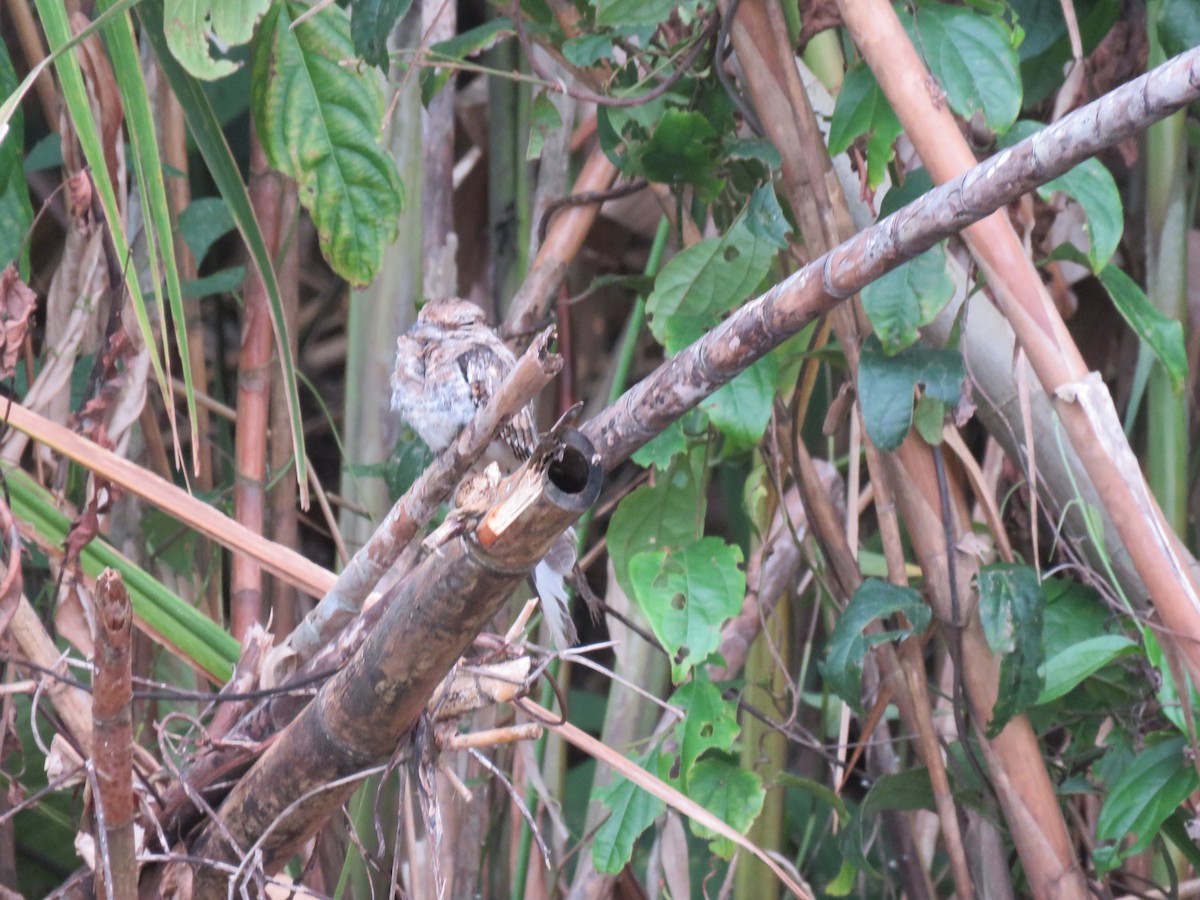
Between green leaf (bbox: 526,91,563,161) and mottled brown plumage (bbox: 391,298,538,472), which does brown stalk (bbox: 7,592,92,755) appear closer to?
mottled brown plumage (bbox: 391,298,538,472)

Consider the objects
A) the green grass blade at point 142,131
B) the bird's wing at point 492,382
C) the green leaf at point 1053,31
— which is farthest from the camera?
the bird's wing at point 492,382

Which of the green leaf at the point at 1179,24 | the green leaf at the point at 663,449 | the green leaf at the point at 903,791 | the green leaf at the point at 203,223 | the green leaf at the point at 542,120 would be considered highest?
the green leaf at the point at 203,223

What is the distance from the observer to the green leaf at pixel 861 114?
4.53ft

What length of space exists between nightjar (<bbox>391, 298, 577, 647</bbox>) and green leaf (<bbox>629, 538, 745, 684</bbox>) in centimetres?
41

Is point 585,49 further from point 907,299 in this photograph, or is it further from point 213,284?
point 213,284

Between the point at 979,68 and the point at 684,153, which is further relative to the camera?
the point at 684,153

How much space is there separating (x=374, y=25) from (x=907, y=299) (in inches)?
26.7

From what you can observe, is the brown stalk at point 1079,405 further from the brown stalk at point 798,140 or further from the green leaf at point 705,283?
the green leaf at point 705,283

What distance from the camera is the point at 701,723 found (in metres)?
1.62

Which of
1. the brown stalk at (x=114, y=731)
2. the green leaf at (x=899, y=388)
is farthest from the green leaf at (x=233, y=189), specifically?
the green leaf at (x=899, y=388)

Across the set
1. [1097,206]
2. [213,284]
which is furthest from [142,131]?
[1097,206]

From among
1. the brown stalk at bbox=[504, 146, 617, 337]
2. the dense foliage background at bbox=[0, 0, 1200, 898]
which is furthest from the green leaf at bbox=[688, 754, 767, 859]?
the brown stalk at bbox=[504, 146, 617, 337]

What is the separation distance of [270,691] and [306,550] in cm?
209

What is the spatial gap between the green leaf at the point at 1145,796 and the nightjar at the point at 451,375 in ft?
2.75
